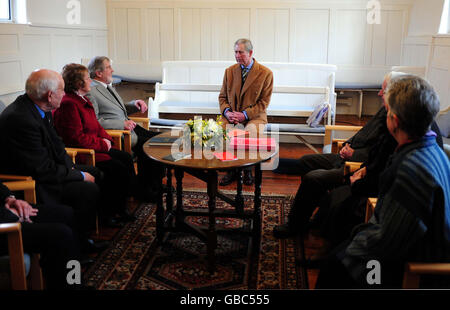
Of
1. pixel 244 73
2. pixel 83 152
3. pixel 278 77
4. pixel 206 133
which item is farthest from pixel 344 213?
pixel 278 77

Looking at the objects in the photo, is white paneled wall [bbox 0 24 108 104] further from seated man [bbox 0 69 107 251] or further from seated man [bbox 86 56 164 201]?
seated man [bbox 0 69 107 251]

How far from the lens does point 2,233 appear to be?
6.06 ft

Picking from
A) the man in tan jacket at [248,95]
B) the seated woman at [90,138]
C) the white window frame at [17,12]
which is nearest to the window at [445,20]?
the man in tan jacket at [248,95]

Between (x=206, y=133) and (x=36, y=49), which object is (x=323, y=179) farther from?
(x=36, y=49)

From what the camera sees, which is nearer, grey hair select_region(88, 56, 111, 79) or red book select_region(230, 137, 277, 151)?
red book select_region(230, 137, 277, 151)

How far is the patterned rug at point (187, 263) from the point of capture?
255 cm

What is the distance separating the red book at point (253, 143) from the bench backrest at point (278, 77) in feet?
7.04

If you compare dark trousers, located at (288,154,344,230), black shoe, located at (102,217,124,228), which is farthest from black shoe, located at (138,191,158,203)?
dark trousers, located at (288,154,344,230)

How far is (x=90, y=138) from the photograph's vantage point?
10.8 feet

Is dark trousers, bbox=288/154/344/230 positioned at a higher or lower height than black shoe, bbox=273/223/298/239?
higher

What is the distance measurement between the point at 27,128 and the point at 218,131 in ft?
3.69

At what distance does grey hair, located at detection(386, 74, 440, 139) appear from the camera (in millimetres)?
1683
